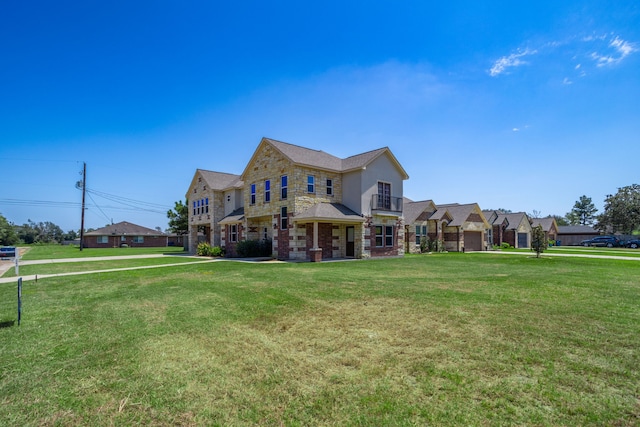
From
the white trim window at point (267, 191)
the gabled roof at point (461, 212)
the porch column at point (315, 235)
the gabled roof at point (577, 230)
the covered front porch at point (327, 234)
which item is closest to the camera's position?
the porch column at point (315, 235)

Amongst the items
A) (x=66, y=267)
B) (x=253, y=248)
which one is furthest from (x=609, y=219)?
(x=66, y=267)

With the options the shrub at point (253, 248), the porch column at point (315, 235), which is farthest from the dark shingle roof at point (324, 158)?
the shrub at point (253, 248)

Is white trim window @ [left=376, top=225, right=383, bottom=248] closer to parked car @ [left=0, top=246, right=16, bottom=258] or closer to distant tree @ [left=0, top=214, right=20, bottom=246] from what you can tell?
parked car @ [left=0, top=246, right=16, bottom=258]

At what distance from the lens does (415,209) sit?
3269cm

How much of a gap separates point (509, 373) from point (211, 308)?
5904 mm

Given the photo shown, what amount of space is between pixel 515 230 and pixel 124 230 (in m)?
65.0

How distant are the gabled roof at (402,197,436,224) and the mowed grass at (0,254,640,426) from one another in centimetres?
2337

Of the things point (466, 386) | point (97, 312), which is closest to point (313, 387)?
point (466, 386)

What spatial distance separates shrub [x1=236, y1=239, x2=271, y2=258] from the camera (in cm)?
2388

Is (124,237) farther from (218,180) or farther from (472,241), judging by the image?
(472,241)

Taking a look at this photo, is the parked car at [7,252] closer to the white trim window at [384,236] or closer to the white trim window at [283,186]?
the white trim window at [283,186]

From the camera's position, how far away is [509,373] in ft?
12.7

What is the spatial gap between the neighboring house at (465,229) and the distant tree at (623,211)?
38.4 meters

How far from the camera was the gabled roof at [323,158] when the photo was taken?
21.7m
